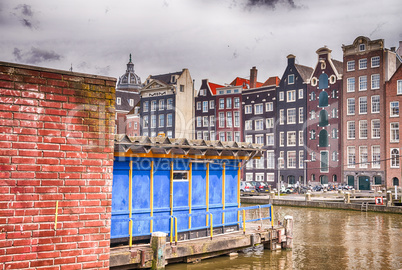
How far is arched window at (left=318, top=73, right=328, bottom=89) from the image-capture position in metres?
59.6

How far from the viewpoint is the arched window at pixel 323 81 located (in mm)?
59594

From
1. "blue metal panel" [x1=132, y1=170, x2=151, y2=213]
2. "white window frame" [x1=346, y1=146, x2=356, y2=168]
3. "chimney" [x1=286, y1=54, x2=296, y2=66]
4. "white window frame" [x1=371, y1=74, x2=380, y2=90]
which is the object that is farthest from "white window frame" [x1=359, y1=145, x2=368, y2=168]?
"blue metal panel" [x1=132, y1=170, x2=151, y2=213]

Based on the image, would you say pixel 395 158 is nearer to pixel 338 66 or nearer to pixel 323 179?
pixel 323 179

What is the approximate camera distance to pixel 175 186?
15.2 metres

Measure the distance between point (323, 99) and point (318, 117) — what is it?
7.86 feet

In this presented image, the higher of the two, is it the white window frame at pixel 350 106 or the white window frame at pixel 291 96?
the white window frame at pixel 291 96

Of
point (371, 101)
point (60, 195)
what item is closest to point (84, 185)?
point (60, 195)

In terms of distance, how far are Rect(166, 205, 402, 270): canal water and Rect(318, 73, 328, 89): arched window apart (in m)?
30.3

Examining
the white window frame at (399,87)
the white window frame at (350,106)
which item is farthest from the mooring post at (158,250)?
the white window frame at (350,106)

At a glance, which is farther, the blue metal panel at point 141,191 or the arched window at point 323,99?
the arched window at point 323,99

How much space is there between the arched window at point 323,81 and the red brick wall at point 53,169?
5673 centimetres

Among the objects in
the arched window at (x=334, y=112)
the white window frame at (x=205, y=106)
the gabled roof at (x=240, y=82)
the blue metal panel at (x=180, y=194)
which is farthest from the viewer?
the white window frame at (x=205, y=106)

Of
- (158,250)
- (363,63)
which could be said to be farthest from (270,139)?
(158,250)

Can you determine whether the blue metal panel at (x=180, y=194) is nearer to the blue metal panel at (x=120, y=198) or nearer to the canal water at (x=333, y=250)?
the blue metal panel at (x=120, y=198)
